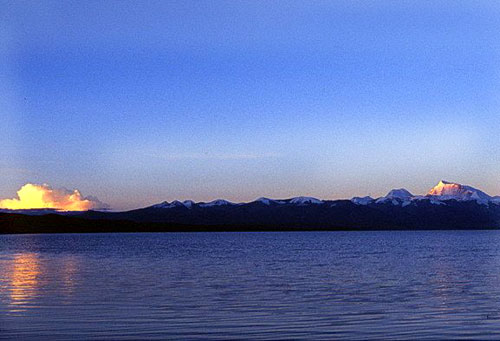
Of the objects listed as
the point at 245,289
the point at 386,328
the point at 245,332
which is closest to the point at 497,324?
the point at 386,328

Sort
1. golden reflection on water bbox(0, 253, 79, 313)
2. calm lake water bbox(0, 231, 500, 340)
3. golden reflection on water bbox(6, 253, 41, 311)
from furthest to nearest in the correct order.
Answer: golden reflection on water bbox(6, 253, 41, 311) → golden reflection on water bbox(0, 253, 79, 313) → calm lake water bbox(0, 231, 500, 340)

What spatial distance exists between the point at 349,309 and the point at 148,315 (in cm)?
919

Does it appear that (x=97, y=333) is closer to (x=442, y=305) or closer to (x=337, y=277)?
A: (x=442, y=305)

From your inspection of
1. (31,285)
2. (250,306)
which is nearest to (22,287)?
(31,285)

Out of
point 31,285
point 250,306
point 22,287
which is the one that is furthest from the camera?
point 31,285

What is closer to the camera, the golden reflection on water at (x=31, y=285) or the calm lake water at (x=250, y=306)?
the calm lake water at (x=250, y=306)

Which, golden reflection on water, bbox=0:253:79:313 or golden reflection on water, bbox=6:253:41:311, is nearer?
golden reflection on water, bbox=0:253:79:313

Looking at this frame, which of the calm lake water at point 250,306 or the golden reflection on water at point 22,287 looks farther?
the golden reflection on water at point 22,287

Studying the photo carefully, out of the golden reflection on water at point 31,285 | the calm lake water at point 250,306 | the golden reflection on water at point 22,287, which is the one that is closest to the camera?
the calm lake water at point 250,306

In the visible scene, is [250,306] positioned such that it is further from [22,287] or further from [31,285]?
[31,285]

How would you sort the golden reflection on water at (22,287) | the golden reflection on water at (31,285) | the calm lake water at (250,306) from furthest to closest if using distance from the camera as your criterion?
the golden reflection on water at (22,287) < the golden reflection on water at (31,285) < the calm lake water at (250,306)

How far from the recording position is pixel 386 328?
26828mm

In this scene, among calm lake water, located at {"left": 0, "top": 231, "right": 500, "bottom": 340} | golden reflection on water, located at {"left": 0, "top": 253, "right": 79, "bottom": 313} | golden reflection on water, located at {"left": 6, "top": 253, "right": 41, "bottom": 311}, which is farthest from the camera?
golden reflection on water, located at {"left": 6, "top": 253, "right": 41, "bottom": 311}

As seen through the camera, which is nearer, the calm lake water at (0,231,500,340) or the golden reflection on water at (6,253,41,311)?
the calm lake water at (0,231,500,340)
